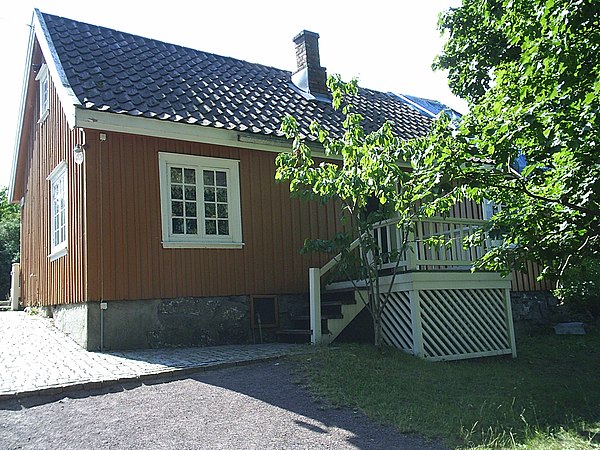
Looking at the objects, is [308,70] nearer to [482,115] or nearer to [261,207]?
[261,207]

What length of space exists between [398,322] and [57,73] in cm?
654

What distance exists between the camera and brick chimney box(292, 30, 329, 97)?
13.7 metres

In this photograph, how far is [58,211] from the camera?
1125 centimetres

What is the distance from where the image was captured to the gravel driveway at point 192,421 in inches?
199

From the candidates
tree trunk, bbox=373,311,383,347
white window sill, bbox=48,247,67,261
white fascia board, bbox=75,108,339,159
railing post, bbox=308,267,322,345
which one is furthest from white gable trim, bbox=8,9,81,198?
tree trunk, bbox=373,311,383,347

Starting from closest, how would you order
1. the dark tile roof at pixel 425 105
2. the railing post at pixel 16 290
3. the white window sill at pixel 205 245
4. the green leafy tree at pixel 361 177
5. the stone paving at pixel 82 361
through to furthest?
the stone paving at pixel 82 361, the green leafy tree at pixel 361 177, the white window sill at pixel 205 245, the dark tile roof at pixel 425 105, the railing post at pixel 16 290

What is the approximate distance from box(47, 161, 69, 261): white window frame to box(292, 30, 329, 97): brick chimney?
5573 millimetres

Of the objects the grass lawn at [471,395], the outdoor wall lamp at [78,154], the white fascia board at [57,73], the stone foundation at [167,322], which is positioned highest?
the white fascia board at [57,73]

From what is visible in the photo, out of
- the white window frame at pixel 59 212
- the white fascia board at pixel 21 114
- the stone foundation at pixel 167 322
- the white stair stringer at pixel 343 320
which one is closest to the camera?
the stone foundation at pixel 167 322

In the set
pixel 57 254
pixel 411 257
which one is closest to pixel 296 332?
pixel 411 257

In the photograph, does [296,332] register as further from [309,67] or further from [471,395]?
[309,67]

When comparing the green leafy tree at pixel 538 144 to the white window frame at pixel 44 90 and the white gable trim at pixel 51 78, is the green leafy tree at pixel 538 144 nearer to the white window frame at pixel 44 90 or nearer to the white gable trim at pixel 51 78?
the white gable trim at pixel 51 78

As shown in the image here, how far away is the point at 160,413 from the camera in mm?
5746

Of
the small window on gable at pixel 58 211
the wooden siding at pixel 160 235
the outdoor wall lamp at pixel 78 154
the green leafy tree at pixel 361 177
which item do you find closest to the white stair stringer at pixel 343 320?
the green leafy tree at pixel 361 177
